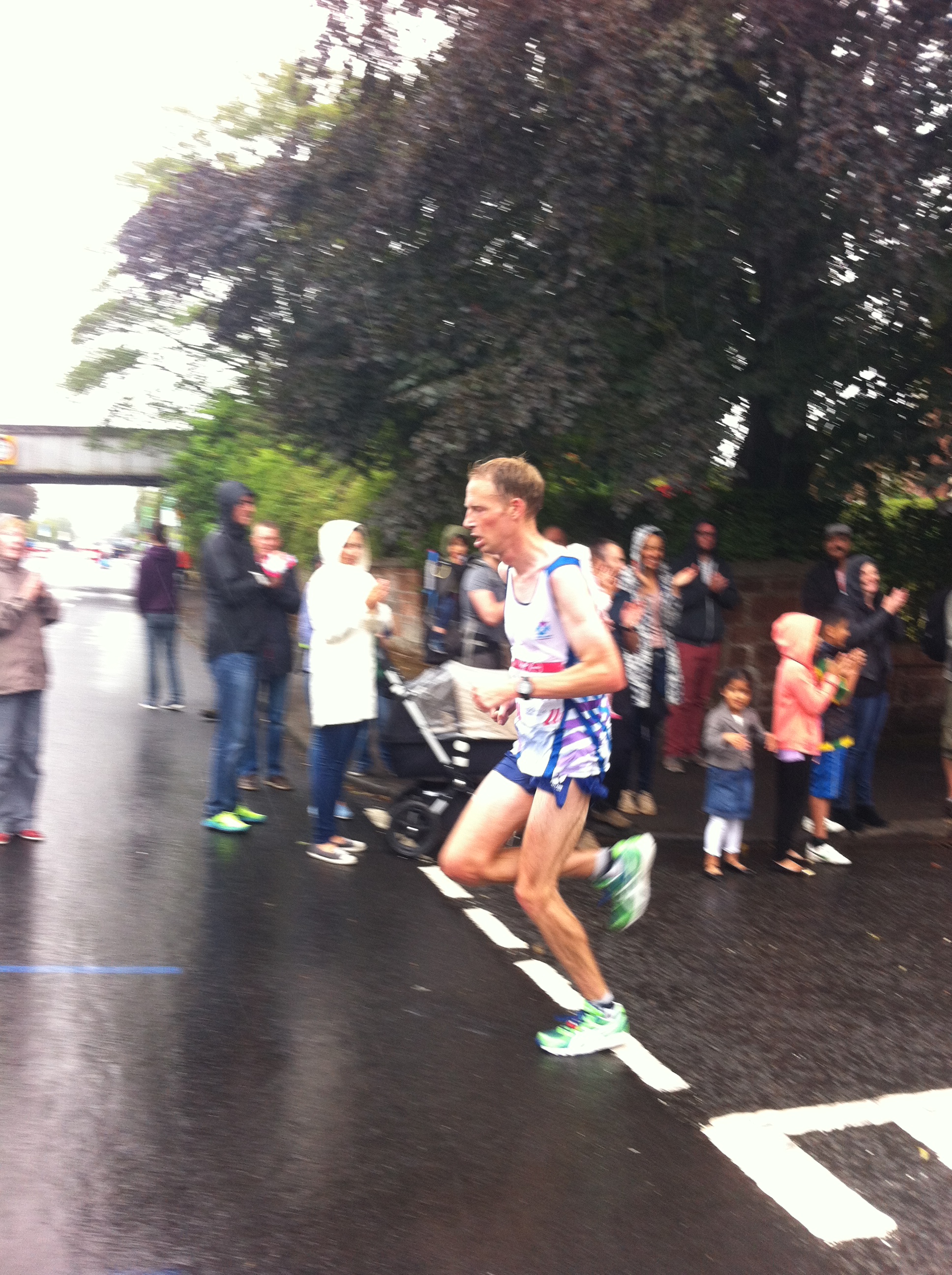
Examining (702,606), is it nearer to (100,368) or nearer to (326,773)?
(326,773)

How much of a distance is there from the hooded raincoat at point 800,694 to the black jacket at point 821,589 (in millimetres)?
2885

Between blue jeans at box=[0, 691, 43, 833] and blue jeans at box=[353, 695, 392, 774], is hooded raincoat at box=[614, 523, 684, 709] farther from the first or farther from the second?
blue jeans at box=[0, 691, 43, 833]

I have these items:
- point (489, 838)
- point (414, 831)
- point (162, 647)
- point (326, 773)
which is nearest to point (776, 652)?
→ point (162, 647)

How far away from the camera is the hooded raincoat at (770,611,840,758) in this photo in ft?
27.6

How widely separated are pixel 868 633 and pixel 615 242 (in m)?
4.40

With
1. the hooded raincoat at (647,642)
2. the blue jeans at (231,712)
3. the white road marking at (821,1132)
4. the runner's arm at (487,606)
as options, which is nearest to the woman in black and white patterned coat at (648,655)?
the hooded raincoat at (647,642)

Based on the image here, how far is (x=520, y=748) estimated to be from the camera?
5.09m

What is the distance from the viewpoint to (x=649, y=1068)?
496cm

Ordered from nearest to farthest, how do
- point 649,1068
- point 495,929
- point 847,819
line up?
point 649,1068
point 495,929
point 847,819

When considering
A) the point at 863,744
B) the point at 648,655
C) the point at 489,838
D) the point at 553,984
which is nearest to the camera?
the point at 489,838

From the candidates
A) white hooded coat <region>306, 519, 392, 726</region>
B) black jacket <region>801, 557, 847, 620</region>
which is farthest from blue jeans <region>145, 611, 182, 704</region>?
black jacket <region>801, 557, 847, 620</region>

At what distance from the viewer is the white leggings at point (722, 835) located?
833cm

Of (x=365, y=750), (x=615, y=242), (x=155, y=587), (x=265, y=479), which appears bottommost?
(x=365, y=750)

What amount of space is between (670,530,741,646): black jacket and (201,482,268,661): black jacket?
4288 millimetres
